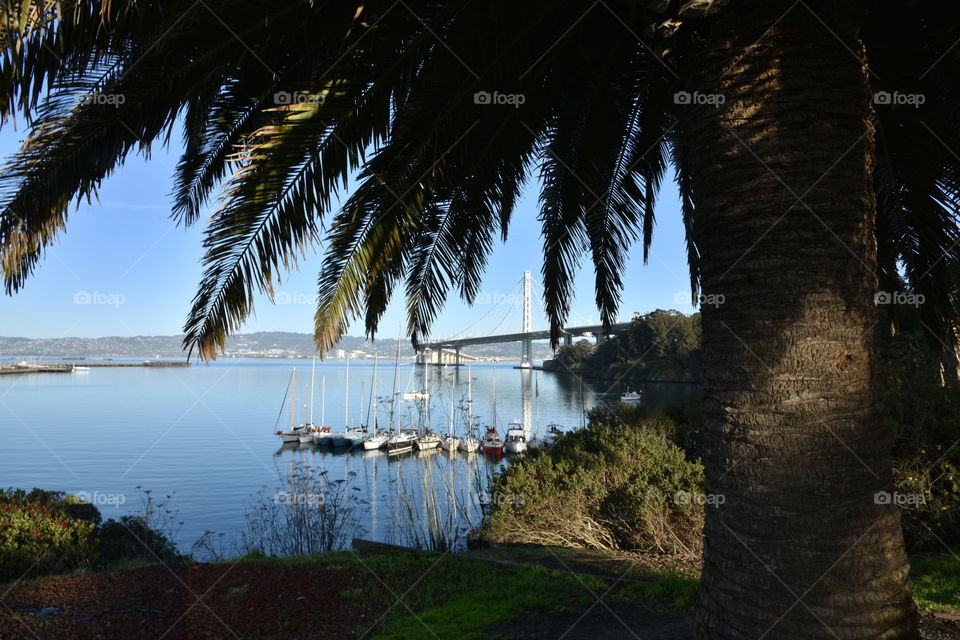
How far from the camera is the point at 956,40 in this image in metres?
3.49

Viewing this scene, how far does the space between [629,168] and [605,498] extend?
4.58 meters

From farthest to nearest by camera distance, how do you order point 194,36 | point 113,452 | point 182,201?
point 113,452
point 182,201
point 194,36

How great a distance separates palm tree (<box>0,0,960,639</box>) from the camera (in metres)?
2.37

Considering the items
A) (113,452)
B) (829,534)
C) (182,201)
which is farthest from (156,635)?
(113,452)

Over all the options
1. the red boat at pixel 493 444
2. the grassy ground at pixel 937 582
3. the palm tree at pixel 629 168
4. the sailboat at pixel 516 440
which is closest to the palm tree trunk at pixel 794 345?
the palm tree at pixel 629 168

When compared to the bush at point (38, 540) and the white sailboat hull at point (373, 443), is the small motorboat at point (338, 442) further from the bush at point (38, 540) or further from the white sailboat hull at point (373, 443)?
the bush at point (38, 540)

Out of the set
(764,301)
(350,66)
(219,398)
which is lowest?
(219,398)

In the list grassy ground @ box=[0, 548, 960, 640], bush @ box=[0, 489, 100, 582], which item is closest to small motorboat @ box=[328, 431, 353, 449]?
bush @ box=[0, 489, 100, 582]

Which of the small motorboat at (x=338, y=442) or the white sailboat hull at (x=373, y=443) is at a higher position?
the white sailboat hull at (x=373, y=443)

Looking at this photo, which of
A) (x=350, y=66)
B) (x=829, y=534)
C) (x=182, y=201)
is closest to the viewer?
(x=829, y=534)

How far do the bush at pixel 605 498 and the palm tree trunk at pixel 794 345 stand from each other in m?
4.40

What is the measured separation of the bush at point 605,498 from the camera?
713cm

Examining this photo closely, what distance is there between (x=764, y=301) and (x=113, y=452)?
33807mm

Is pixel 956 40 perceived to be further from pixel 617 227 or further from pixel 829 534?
pixel 829 534
